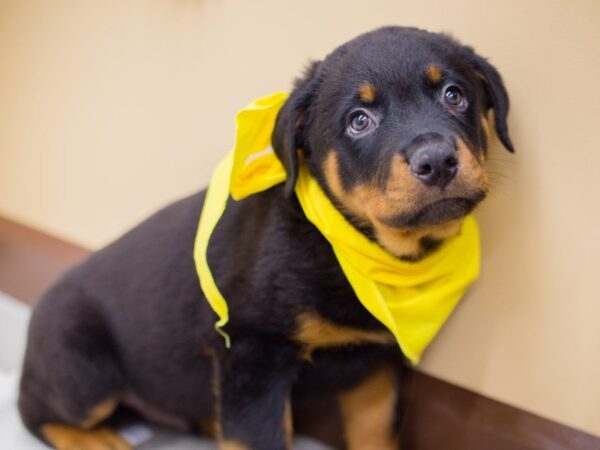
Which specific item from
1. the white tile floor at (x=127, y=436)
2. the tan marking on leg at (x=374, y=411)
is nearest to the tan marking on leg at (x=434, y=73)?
the tan marking on leg at (x=374, y=411)

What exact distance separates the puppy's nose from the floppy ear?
0.29m

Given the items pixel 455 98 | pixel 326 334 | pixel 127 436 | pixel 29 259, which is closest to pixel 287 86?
pixel 455 98

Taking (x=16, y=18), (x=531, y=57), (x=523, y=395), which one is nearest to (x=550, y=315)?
(x=523, y=395)

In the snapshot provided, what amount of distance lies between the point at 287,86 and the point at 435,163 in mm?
873

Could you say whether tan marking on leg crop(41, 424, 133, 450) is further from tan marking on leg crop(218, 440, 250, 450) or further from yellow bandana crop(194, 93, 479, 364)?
yellow bandana crop(194, 93, 479, 364)

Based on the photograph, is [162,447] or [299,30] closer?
[299,30]

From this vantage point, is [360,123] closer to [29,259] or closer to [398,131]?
[398,131]

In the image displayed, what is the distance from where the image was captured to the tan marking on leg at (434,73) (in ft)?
4.85

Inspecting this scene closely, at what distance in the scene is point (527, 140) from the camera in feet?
5.55

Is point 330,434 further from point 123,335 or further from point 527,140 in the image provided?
point 527,140

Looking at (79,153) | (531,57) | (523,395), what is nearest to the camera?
(531,57)

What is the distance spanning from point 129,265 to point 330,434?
0.83 meters

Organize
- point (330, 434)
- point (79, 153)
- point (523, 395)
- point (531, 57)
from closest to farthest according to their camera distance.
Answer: point (531, 57)
point (523, 395)
point (330, 434)
point (79, 153)

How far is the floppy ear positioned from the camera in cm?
157
